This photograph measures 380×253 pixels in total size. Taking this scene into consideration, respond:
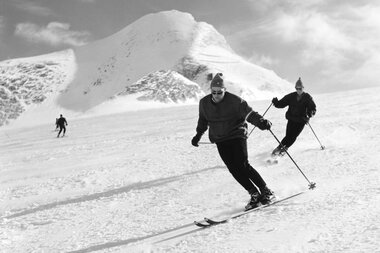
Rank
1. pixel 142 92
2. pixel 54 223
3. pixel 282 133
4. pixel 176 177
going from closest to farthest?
A: pixel 54 223 → pixel 176 177 → pixel 282 133 → pixel 142 92

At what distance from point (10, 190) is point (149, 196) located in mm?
3935

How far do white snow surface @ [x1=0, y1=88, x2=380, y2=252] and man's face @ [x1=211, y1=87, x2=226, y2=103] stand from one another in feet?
4.80

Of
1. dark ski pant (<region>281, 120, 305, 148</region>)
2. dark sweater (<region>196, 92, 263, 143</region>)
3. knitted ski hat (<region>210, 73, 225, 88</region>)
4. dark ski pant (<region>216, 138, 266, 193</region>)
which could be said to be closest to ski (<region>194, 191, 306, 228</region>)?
dark ski pant (<region>216, 138, 266, 193</region>)

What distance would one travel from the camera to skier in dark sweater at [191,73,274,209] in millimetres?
5223

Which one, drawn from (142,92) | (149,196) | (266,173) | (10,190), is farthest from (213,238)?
(142,92)

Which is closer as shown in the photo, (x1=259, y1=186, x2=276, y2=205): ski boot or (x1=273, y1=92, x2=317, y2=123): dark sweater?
(x1=259, y1=186, x2=276, y2=205): ski boot

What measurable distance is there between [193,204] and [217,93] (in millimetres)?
1806

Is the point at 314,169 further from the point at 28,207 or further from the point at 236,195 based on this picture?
the point at 28,207

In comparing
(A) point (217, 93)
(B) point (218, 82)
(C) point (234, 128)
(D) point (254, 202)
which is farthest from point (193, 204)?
(B) point (218, 82)

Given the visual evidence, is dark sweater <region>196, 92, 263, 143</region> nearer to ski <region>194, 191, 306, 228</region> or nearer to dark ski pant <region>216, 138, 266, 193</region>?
dark ski pant <region>216, 138, 266, 193</region>

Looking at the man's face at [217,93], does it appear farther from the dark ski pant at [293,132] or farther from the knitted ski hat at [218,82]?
the dark ski pant at [293,132]

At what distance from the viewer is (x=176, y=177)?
333 inches

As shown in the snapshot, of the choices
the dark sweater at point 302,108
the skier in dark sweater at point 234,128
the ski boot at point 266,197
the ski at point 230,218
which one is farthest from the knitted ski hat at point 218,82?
the dark sweater at point 302,108

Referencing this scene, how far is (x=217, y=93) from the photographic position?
5.19m
